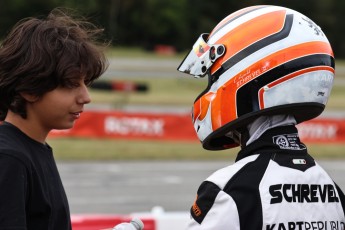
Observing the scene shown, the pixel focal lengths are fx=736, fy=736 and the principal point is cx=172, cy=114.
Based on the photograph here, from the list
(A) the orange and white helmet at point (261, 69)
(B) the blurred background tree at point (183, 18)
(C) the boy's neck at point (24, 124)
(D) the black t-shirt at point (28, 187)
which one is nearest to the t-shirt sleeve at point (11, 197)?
(D) the black t-shirt at point (28, 187)

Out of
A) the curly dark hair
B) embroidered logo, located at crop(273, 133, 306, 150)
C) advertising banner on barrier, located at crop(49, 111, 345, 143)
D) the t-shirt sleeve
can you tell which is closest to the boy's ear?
the curly dark hair

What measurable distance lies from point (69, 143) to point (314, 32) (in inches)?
543

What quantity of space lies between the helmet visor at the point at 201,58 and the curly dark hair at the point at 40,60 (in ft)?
1.10

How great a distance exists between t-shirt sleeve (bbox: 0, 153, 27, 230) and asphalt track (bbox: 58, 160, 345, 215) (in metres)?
7.65

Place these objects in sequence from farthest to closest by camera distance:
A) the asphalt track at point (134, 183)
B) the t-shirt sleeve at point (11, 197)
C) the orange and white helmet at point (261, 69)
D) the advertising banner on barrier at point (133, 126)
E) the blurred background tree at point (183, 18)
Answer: the blurred background tree at point (183, 18)
the advertising banner on barrier at point (133, 126)
the asphalt track at point (134, 183)
the orange and white helmet at point (261, 69)
the t-shirt sleeve at point (11, 197)

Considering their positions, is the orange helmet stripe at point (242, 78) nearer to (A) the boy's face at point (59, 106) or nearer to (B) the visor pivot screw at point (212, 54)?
(B) the visor pivot screw at point (212, 54)

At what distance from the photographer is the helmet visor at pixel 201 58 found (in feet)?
8.12

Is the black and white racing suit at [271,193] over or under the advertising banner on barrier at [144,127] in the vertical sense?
under

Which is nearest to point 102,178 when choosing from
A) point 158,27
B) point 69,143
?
point 69,143

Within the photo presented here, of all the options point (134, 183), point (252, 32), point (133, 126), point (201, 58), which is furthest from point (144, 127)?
point (252, 32)

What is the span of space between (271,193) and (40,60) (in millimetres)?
816

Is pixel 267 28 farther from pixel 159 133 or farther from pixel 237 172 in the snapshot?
pixel 159 133

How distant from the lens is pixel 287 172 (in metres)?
2.27

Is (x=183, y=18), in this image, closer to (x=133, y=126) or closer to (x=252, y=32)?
(x=133, y=126)
